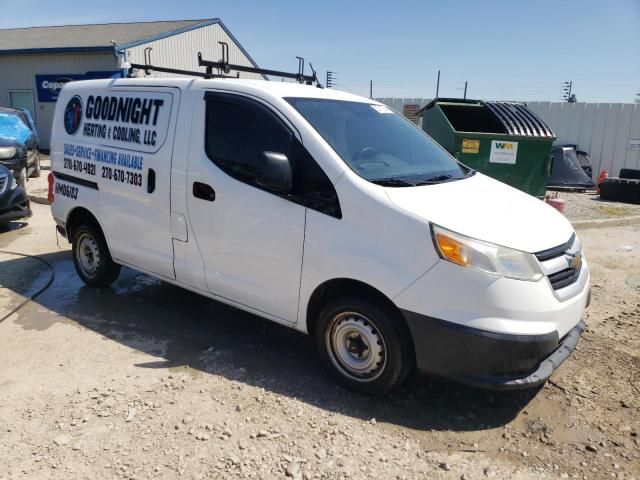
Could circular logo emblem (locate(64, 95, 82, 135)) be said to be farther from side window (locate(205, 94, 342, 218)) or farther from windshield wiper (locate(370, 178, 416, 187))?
windshield wiper (locate(370, 178, 416, 187))

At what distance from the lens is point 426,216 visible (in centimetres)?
292

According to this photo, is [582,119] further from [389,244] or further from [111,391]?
[111,391]

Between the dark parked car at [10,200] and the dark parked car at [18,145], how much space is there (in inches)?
85.1

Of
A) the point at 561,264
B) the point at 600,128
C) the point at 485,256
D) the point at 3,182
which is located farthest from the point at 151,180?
the point at 600,128

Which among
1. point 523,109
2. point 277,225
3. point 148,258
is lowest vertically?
point 148,258

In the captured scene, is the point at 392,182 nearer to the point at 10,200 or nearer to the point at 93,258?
the point at 93,258

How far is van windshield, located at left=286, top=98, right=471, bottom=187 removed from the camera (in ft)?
11.0

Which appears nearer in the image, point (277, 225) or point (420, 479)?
point (420, 479)

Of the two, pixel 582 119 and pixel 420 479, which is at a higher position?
pixel 582 119

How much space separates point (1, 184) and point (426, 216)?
6.58 meters

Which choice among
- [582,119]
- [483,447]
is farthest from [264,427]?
[582,119]

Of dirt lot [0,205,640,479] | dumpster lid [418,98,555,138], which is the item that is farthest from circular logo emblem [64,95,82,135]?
dumpster lid [418,98,555,138]

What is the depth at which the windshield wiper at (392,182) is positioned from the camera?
3.21 meters

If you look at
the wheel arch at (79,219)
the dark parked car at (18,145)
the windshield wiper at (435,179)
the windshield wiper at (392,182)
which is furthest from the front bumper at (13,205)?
the windshield wiper at (435,179)
